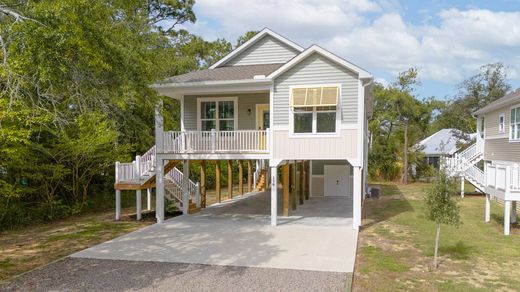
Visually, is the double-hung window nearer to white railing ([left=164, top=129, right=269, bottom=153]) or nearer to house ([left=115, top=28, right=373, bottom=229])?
house ([left=115, top=28, right=373, bottom=229])

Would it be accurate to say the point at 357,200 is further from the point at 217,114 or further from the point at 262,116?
the point at 217,114

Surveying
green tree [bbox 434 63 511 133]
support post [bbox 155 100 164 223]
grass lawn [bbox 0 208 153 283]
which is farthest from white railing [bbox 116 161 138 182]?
green tree [bbox 434 63 511 133]

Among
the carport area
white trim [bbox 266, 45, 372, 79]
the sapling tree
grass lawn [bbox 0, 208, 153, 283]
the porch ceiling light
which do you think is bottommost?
grass lawn [bbox 0, 208, 153, 283]

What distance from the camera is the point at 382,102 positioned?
114 feet

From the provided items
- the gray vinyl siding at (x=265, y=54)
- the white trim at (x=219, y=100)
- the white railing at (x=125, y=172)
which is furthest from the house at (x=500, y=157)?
the white railing at (x=125, y=172)

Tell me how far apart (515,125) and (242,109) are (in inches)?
512

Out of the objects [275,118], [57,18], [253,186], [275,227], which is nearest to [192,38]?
[253,186]

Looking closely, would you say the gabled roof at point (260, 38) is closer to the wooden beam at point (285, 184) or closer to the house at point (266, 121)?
Result: the house at point (266, 121)

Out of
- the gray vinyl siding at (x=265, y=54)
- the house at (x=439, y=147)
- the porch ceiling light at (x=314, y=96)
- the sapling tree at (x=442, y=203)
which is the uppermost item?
the gray vinyl siding at (x=265, y=54)

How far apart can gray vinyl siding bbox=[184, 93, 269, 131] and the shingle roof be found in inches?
33.4

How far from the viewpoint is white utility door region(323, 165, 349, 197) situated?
2258cm

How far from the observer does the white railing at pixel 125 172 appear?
15.0m

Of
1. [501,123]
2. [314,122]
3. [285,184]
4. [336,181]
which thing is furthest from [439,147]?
[314,122]

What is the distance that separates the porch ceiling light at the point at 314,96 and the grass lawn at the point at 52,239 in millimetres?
7321
